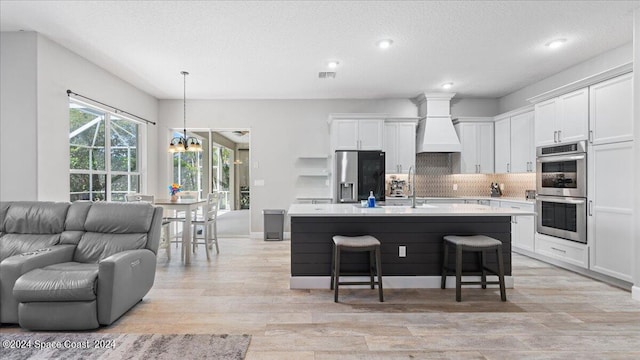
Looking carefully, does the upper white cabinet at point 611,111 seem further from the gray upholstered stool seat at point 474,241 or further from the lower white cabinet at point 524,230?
the gray upholstered stool seat at point 474,241

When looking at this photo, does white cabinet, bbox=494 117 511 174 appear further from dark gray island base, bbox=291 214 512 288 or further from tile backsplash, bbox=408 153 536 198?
dark gray island base, bbox=291 214 512 288

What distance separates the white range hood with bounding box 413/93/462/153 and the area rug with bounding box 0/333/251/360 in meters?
4.84

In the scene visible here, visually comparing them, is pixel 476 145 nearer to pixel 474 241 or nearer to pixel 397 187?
pixel 397 187

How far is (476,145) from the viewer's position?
6.01 m

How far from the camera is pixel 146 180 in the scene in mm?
6070

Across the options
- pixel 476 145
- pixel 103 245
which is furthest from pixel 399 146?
pixel 103 245

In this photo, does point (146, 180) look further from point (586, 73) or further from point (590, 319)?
point (586, 73)

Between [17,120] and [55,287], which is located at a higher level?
[17,120]

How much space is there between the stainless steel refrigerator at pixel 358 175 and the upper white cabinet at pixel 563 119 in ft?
7.98

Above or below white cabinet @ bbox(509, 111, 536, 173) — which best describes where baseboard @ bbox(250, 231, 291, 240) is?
below

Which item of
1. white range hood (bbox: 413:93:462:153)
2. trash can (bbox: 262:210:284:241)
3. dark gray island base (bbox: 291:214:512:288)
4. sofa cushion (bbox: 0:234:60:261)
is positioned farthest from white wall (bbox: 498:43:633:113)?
sofa cushion (bbox: 0:234:60:261)

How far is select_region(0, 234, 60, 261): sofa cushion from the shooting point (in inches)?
117

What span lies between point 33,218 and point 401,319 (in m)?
3.60

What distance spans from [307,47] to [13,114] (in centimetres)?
344
